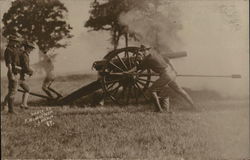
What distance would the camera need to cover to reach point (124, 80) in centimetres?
650

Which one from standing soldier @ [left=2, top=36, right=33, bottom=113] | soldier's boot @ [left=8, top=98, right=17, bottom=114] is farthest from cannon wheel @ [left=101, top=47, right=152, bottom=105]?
soldier's boot @ [left=8, top=98, right=17, bottom=114]

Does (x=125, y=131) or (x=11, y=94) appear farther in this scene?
(x=125, y=131)

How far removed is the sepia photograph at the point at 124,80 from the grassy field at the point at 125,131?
0.5 inches

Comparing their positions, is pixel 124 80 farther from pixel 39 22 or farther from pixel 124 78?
pixel 39 22

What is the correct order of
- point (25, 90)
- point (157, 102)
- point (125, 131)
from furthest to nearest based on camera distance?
1. point (157, 102)
2. point (125, 131)
3. point (25, 90)

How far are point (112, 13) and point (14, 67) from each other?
56.5 inches

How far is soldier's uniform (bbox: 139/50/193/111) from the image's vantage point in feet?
20.5

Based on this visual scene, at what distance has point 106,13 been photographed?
6098 mm

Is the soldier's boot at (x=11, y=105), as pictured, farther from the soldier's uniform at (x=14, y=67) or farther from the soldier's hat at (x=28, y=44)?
the soldier's hat at (x=28, y=44)

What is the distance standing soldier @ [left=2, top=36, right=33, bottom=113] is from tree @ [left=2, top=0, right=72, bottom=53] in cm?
13

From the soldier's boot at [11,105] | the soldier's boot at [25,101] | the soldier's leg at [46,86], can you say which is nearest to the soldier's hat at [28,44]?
the soldier's leg at [46,86]

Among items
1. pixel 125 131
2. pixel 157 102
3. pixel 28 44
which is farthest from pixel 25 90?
pixel 157 102

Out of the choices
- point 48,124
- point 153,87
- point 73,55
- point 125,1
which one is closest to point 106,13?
point 125,1

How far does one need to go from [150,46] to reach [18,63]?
174 centimetres
